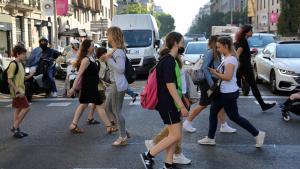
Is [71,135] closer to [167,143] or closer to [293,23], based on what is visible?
[167,143]

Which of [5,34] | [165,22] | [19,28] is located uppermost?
[165,22]

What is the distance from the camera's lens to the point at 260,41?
20.8 meters

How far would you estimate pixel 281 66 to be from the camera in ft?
42.0

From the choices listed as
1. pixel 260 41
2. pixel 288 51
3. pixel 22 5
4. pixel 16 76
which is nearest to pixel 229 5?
pixel 22 5

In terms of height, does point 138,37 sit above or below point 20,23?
below

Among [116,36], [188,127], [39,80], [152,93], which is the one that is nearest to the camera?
[152,93]

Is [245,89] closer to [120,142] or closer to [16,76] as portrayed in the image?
[120,142]

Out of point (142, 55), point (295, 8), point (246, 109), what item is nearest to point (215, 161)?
point (246, 109)

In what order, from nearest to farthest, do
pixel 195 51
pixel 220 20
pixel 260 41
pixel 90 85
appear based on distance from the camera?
pixel 90 85 → pixel 195 51 → pixel 260 41 → pixel 220 20

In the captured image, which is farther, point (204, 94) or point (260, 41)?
point (260, 41)

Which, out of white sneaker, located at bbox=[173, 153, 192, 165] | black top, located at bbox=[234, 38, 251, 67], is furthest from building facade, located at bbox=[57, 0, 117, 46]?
white sneaker, located at bbox=[173, 153, 192, 165]

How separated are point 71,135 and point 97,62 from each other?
1.32 meters

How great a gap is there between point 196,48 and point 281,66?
593cm

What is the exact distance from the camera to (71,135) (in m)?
8.20
